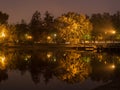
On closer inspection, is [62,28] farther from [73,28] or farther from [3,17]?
[3,17]

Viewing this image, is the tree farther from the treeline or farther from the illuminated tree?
the illuminated tree

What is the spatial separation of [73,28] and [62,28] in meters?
4.02

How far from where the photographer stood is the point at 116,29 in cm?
13100

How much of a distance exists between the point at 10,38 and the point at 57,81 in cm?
8158

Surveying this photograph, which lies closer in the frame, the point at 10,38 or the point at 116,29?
the point at 10,38

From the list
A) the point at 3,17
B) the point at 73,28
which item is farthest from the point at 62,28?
the point at 3,17

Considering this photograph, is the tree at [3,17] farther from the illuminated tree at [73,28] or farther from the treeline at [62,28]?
the illuminated tree at [73,28]

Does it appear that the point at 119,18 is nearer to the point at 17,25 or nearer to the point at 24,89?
the point at 17,25

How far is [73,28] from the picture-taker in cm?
10662

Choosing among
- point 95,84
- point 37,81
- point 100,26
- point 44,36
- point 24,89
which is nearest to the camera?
point 24,89

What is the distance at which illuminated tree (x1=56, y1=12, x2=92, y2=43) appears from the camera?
106 m

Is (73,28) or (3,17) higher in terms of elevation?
(3,17)

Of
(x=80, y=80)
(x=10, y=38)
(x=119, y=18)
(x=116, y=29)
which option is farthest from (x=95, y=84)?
(x=119, y=18)

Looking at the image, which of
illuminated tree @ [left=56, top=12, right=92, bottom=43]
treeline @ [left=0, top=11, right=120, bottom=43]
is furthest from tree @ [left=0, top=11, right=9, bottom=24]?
illuminated tree @ [left=56, top=12, right=92, bottom=43]
